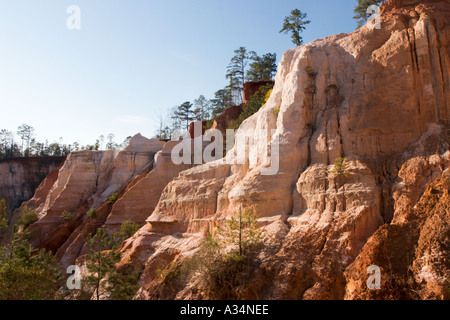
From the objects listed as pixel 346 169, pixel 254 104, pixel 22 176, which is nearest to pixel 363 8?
pixel 254 104

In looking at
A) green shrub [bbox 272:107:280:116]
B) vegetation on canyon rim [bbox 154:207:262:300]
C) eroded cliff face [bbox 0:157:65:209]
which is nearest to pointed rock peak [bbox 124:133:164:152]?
green shrub [bbox 272:107:280:116]

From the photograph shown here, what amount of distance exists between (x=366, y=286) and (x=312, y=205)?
4795 mm

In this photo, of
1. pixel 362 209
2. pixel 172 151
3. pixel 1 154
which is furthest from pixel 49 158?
pixel 362 209

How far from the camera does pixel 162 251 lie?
2283 cm

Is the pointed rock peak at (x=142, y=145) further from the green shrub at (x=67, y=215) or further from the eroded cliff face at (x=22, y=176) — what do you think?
the eroded cliff face at (x=22, y=176)

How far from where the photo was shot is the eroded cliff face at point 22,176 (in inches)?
2280

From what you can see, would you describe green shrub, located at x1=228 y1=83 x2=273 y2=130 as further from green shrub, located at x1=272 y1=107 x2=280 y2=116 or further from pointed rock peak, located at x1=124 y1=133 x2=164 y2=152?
green shrub, located at x1=272 y1=107 x2=280 y2=116

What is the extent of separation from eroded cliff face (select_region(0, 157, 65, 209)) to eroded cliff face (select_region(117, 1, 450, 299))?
42315mm

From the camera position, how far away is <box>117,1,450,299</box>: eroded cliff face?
591 inches

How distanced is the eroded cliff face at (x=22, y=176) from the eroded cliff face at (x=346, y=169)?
139 ft

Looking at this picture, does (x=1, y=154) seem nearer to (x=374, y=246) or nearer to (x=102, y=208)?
(x=102, y=208)

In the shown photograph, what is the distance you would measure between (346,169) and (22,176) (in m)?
55.9

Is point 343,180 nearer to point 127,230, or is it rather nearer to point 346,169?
point 346,169

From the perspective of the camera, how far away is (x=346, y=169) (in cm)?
1731
